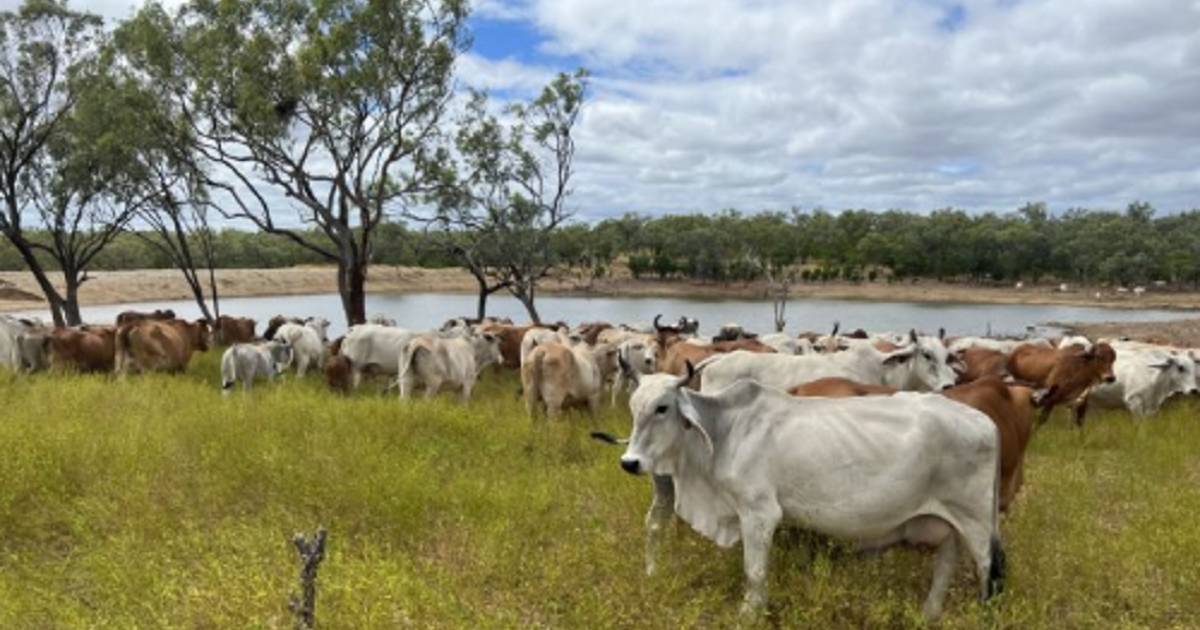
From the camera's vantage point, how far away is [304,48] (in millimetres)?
19016

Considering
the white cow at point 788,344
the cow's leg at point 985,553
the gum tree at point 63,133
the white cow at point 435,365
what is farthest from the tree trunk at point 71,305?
the cow's leg at point 985,553

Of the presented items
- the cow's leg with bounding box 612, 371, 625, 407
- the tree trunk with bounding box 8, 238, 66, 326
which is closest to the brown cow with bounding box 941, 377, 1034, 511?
the cow's leg with bounding box 612, 371, 625, 407

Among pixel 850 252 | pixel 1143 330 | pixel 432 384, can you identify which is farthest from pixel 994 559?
pixel 850 252

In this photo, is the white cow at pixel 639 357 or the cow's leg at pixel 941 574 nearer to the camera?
the cow's leg at pixel 941 574

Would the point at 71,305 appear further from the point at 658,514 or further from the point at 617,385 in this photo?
the point at 658,514

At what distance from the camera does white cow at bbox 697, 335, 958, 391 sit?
962 centimetres

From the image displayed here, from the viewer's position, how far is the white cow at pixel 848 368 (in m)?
9.62

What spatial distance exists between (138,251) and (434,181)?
73.3 m

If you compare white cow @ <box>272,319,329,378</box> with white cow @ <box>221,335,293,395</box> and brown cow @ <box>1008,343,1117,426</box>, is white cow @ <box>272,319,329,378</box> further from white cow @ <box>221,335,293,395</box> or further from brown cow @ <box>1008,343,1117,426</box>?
brown cow @ <box>1008,343,1117,426</box>

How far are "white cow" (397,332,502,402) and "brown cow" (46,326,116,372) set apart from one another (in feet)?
22.0

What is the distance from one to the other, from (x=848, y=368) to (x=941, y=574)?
476 cm

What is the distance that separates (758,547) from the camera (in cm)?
505

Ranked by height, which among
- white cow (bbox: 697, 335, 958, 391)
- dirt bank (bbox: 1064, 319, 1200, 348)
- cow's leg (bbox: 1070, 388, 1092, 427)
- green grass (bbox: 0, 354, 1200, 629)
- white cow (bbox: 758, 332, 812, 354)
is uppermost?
white cow (bbox: 697, 335, 958, 391)

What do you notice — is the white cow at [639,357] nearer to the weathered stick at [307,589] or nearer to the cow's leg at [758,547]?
the cow's leg at [758,547]
